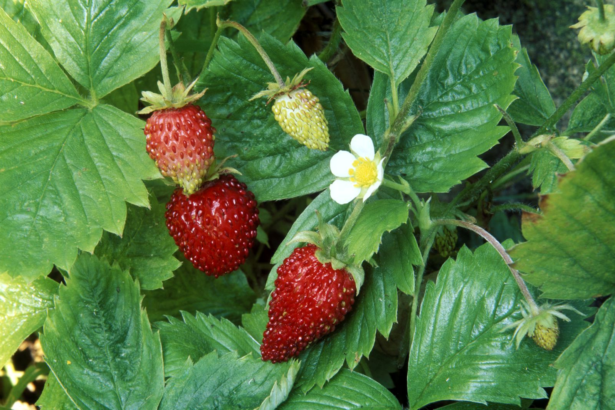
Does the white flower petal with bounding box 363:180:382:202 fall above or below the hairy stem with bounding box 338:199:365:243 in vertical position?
above

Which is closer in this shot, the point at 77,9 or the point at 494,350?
the point at 494,350

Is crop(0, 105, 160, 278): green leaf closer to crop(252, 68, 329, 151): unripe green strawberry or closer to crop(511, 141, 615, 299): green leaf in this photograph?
crop(252, 68, 329, 151): unripe green strawberry

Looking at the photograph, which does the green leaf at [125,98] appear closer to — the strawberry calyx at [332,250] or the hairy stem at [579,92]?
the strawberry calyx at [332,250]

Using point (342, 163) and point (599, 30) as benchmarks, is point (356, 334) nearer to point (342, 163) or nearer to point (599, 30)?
point (342, 163)

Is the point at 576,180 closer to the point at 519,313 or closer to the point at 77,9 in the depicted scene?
the point at 519,313

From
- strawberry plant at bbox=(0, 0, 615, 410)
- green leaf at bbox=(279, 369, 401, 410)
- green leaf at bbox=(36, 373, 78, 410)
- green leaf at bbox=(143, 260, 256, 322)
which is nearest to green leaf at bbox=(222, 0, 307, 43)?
strawberry plant at bbox=(0, 0, 615, 410)

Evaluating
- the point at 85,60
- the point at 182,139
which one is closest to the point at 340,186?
the point at 182,139
